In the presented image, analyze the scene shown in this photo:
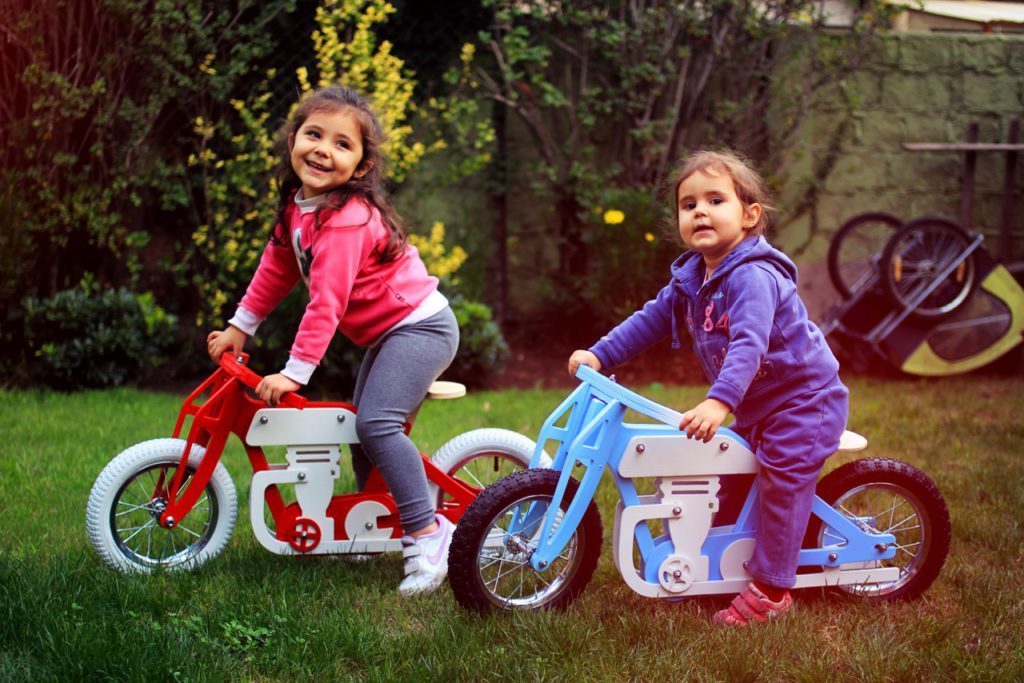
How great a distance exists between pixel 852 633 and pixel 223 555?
178 centimetres

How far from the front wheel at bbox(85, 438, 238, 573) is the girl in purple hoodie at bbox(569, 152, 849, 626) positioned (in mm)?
1429

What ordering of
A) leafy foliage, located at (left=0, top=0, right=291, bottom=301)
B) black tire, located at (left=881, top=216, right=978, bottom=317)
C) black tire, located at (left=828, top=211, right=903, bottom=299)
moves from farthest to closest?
black tire, located at (left=828, top=211, right=903, bottom=299) → black tire, located at (left=881, top=216, right=978, bottom=317) → leafy foliage, located at (left=0, top=0, right=291, bottom=301)

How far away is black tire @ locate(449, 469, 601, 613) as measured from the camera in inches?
99.9

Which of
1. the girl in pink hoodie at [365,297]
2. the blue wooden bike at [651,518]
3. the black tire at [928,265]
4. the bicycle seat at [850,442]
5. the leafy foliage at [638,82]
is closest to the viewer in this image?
the blue wooden bike at [651,518]

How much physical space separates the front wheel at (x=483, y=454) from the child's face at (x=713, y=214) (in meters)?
0.85

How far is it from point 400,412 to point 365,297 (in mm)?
343

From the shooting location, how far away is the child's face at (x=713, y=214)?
2.64m

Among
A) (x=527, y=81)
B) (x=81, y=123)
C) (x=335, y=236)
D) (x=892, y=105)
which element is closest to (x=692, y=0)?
(x=527, y=81)

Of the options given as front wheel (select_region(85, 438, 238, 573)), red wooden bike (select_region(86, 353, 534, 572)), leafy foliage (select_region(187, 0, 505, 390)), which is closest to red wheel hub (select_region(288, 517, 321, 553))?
red wooden bike (select_region(86, 353, 534, 572))

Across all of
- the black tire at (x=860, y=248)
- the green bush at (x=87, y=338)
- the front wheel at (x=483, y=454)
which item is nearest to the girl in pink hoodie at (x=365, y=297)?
the front wheel at (x=483, y=454)

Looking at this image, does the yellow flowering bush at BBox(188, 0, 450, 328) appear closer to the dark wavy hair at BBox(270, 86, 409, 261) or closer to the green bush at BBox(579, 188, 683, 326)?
the green bush at BBox(579, 188, 683, 326)

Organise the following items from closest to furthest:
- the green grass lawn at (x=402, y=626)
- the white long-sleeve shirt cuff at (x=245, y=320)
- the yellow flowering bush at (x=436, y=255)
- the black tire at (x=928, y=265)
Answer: the green grass lawn at (x=402, y=626) → the white long-sleeve shirt cuff at (x=245, y=320) → the yellow flowering bush at (x=436, y=255) → the black tire at (x=928, y=265)

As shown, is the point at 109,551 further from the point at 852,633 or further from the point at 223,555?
the point at 852,633

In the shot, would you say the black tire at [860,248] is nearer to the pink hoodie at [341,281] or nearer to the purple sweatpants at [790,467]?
the purple sweatpants at [790,467]
